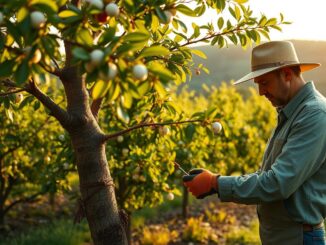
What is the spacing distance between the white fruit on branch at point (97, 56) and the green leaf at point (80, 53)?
25 mm

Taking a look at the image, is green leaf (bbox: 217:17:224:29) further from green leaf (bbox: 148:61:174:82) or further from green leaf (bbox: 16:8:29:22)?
green leaf (bbox: 16:8:29:22)

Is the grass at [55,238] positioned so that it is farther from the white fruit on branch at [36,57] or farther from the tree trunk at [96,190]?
the white fruit on branch at [36,57]

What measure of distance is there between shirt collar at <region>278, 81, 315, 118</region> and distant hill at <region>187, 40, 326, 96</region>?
180ft

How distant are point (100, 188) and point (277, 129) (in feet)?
3.56

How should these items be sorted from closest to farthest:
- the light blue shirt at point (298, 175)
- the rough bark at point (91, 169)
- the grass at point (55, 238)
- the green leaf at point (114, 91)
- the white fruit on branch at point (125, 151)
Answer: the green leaf at point (114, 91) < the light blue shirt at point (298, 175) < the rough bark at point (91, 169) < the white fruit on branch at point (125, 151) < the grass at point (55, 238)

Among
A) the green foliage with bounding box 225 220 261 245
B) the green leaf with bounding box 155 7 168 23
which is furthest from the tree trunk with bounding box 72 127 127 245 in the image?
the green foliage with bounding box 225 220 261 245

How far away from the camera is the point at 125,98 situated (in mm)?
1454

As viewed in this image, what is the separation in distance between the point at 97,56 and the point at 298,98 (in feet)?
5.02

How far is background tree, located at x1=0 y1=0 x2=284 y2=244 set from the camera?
1417 mm

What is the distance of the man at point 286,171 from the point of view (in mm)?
2289

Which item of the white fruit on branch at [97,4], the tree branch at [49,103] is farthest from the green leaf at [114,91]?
the tree branch at [49,103]

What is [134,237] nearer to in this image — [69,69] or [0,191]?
[0,191]

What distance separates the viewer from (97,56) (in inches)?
52.3

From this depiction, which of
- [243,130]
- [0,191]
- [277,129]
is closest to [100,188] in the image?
[277,129]
